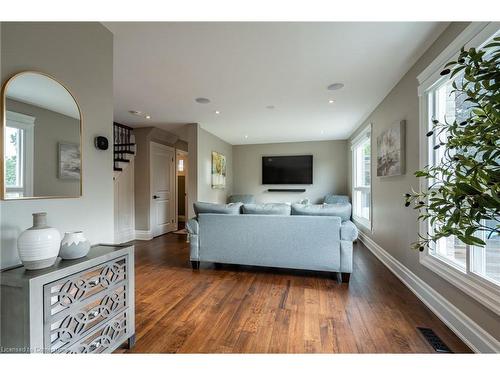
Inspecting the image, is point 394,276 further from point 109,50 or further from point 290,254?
point 109,50

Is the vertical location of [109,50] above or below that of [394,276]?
above

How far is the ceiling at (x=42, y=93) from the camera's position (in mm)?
1257

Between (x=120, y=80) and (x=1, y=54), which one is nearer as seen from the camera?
(x=1, y=54)

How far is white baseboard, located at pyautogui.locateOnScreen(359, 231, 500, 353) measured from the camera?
1427mm

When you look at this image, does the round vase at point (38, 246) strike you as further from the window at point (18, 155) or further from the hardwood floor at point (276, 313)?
the hardwood floor at point (276, 313)

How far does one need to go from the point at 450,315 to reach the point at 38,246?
9.13ft

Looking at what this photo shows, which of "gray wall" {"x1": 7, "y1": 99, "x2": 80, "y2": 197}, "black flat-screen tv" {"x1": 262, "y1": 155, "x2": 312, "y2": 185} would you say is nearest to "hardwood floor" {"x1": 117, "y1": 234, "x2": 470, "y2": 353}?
"gray wall" {"x1": 7, "y1": 99, "x2": 80, "y2": 197}

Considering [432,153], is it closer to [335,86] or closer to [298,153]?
[335,86]

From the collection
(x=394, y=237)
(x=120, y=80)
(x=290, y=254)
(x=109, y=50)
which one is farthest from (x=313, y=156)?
(x=109, y=50)

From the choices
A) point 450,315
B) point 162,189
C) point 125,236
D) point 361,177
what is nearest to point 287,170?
point 361,177

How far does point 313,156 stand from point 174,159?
3.91m

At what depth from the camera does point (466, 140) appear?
2.71ft

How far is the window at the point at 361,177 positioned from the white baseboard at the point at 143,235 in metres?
4.49

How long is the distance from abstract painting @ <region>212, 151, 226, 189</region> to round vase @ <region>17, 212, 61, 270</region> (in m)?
4.18
